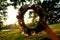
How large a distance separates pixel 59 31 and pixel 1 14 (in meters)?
1.46

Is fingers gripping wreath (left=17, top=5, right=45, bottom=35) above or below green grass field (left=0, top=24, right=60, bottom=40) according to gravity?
above

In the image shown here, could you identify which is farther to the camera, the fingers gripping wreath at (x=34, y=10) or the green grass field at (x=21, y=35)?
the green grass field at (x=21, y=35)

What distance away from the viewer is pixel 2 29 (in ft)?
19.1

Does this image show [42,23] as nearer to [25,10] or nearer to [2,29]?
[25,10]

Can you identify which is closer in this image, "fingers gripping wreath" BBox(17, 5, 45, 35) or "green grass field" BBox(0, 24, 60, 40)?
"fingers gripping wreath" BBox(17, 5, 45, 35)

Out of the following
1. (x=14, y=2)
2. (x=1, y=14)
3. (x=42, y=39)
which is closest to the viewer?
(x=14, y=2)

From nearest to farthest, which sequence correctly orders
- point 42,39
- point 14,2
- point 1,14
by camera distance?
point 14,2 < point 42,39 < point 1,14

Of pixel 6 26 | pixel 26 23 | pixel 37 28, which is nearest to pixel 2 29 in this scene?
pixel 6 26

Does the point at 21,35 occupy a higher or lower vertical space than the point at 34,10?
lower

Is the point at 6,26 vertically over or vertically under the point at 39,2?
under

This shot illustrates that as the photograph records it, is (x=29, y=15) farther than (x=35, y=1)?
Yes

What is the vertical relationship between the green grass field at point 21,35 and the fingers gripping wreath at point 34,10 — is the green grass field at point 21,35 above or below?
below

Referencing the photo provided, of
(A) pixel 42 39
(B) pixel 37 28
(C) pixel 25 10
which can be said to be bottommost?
(A) pixel 42 39

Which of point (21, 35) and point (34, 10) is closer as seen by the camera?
point (34, 10)
